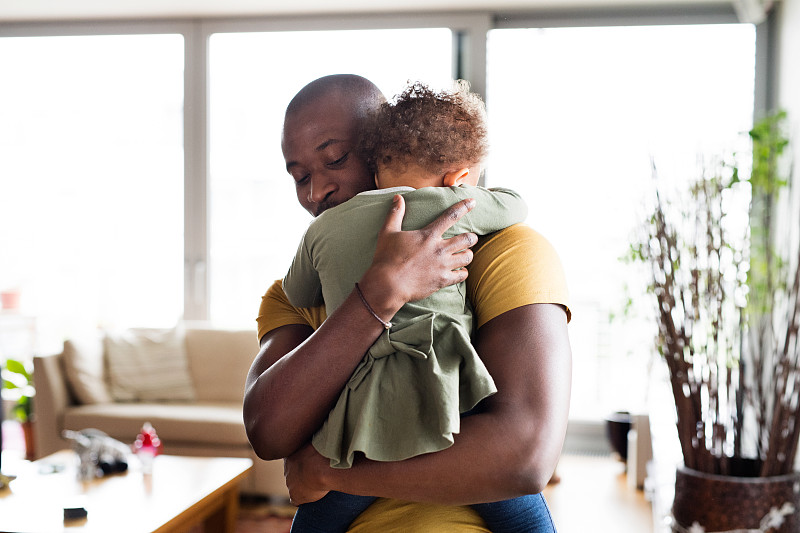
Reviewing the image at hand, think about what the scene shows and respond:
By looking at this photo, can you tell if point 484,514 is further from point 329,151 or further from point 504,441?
point 329,151

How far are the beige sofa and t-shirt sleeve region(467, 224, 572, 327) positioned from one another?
3.05 m

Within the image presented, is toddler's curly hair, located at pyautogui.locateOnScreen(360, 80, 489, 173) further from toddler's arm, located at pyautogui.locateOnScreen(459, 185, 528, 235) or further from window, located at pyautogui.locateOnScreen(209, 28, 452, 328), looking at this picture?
window, located at pyautogui.locateOnScreen(209, 28, 452, 328)

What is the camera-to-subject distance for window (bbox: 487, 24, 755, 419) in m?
4.75

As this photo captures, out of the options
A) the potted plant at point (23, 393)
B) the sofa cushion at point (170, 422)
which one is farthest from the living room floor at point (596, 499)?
the potted plant at point (23, 393)

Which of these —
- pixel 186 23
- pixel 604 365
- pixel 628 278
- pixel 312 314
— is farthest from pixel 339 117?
pixel 186 23

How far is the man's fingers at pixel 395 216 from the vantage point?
935mm

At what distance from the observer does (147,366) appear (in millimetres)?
4449

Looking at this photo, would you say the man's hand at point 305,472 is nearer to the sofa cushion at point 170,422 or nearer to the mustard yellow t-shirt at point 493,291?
the mustard yellow t-shirt at point 493,291

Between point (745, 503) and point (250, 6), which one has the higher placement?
point (250, 6)

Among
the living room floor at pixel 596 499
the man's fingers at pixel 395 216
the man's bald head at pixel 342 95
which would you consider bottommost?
the living room floor at pixel 596 499

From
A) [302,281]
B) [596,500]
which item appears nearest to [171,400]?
[596,500]

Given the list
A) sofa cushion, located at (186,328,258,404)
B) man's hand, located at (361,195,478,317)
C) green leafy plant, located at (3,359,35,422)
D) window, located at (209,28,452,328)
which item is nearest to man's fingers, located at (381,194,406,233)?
man's hand, located at (361,195,478,317)

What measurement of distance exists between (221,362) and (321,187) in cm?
353

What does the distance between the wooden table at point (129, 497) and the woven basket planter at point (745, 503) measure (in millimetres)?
1659
